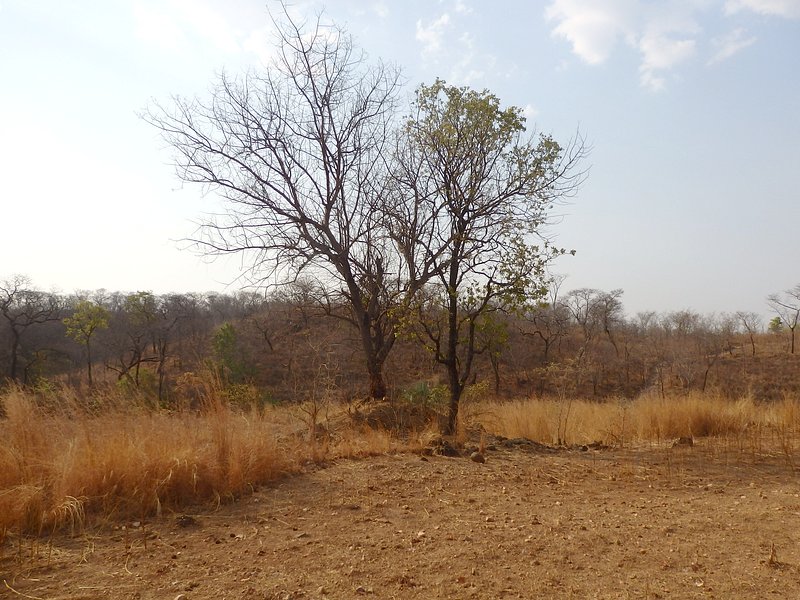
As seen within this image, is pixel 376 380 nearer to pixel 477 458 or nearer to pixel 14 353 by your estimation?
pixel 477 458

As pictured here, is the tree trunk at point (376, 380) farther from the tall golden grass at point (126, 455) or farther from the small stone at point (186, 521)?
the small stone at point (186, 521)

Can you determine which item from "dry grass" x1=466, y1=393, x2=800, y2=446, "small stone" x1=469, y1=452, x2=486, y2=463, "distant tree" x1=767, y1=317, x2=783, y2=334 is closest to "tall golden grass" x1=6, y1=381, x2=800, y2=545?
"small stone" x1=469, y1=452, x2=486, y2=463

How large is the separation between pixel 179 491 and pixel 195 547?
3.38 ft

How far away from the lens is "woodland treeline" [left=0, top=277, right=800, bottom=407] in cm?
2434

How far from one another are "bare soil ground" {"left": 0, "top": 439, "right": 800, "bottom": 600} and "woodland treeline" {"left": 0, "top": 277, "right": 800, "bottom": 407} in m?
10.8

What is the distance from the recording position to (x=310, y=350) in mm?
28469

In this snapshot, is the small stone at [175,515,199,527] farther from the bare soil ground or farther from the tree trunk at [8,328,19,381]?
the tree trunk at [8,328,19,381]

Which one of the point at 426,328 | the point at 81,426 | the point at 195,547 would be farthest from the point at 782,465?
the point at 81,426

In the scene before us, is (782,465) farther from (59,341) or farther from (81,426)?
(59,341)

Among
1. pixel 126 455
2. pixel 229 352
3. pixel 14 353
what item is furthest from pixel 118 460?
pixel 229 352

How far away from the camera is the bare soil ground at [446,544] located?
289 cm

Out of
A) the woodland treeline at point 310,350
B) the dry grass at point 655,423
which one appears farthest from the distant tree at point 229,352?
the dry grass at point 655,423

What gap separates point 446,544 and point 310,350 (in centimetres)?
2545

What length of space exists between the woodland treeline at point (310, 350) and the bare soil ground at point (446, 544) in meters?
10.8
